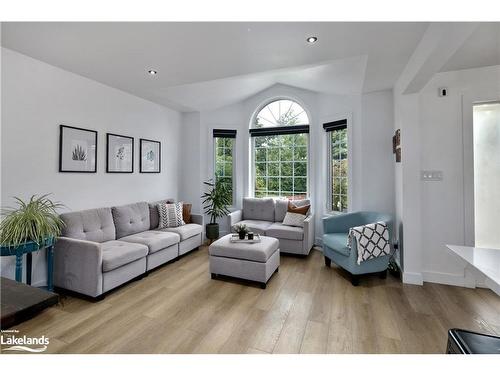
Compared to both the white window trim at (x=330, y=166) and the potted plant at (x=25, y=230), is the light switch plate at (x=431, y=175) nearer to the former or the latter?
the white window trim at (x=330, y=166)

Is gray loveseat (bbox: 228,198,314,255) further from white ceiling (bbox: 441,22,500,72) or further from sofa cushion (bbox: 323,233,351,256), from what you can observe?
white ceiling (bbox: 441,22,500,72)

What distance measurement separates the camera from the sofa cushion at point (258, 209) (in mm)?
4496

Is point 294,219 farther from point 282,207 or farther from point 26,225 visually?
point 26,225

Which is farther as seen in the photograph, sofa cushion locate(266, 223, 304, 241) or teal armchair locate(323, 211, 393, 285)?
sofa cushion locate(266, 223, 304, 241)

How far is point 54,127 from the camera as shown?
2758 mm

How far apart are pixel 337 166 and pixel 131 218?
139 inches

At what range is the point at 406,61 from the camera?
8.25ft

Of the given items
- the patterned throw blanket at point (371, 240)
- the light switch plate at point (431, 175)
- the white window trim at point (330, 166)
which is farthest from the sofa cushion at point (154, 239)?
the light switch plate at point (431, 175)

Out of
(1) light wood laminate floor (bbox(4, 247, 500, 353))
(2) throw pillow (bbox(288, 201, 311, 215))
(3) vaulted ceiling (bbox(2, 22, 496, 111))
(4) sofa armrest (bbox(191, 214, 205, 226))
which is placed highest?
(3) vaulted ceiling (bbox(2, 22, 496, 111))

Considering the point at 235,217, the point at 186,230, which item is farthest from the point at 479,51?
the point at 186,230

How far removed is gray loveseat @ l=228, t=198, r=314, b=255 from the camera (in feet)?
12.2

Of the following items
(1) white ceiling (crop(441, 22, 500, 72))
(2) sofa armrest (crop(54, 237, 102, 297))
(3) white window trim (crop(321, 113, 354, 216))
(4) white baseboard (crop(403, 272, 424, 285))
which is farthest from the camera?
(3) white window trim (crop(321, 113, 354, 216))

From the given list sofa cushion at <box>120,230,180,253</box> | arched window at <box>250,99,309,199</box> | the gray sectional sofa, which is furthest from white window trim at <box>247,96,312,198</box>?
sofa cushion at <box>120,230,180,253</box>

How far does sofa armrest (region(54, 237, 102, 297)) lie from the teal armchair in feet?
9.04
